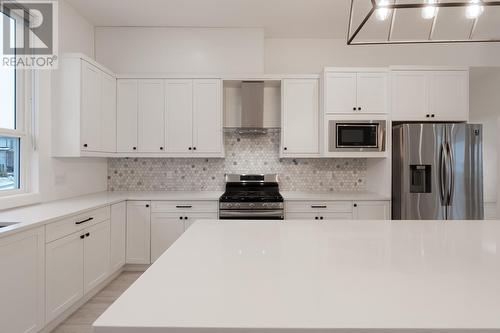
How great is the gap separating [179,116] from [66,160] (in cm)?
129

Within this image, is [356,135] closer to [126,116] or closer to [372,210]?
[372,210]

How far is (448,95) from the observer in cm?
340

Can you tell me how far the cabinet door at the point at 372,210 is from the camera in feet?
10.9

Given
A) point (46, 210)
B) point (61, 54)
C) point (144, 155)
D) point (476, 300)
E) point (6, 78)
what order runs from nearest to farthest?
point (476, 300)
point (46, 210)
point (6, 78)
point (61, 54)
point (144, 155)

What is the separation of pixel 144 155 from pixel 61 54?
4.33ft

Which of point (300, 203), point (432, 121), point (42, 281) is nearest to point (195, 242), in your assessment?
point (42, 281)

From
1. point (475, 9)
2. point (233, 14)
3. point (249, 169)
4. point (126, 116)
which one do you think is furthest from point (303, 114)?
point (475, 9)

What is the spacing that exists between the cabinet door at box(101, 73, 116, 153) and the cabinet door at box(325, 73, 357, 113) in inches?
98.4

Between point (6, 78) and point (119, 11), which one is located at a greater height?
point (119, 11)

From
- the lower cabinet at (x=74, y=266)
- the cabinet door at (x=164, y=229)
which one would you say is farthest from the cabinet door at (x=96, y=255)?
the cabinet door at (x=164, y=229)

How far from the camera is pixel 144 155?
367 centimetres

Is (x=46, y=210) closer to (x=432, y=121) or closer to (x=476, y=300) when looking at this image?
(x=476, y=300)

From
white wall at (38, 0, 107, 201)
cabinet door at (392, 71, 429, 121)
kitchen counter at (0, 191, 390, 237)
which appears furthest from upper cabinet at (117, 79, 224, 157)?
cabinet door at (392, 71, 429, 121)

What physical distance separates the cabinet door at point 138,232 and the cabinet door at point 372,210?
2.30 metres
